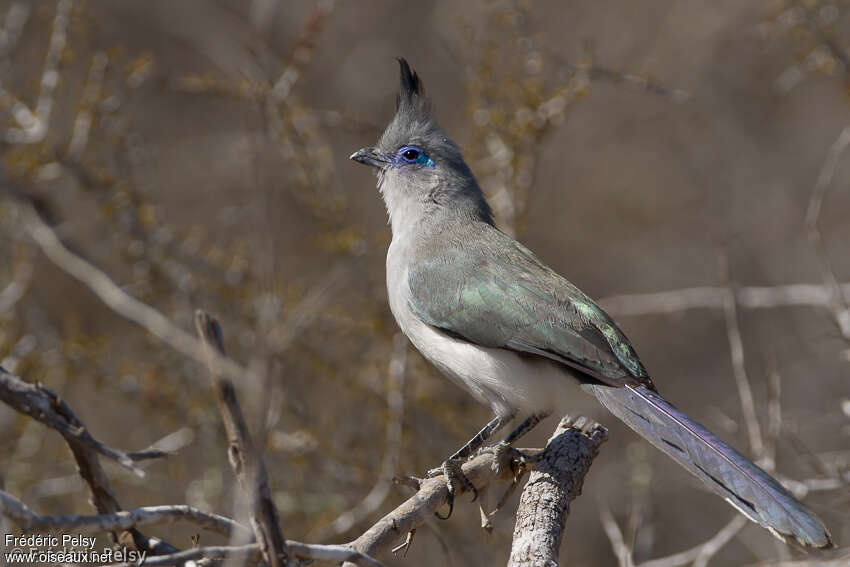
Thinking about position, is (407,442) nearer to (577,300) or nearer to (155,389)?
(155,389)

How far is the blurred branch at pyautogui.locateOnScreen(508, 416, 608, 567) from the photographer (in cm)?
327

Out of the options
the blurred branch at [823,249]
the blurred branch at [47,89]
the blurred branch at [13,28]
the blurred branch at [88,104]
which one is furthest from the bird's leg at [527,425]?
the blurred branch at [13,28]

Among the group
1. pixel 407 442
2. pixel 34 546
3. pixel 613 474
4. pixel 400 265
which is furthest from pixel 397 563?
pixel 34 546

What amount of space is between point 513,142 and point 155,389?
2912mm

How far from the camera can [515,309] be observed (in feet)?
14.0

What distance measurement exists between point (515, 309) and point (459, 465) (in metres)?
0.77

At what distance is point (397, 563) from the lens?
295 inches

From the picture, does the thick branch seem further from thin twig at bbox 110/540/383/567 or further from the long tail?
the long tail

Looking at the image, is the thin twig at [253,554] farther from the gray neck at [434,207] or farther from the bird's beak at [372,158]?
the bird's beak at [372,158]

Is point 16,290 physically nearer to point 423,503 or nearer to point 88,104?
point 88,104

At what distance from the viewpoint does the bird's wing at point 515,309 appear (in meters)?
4.12

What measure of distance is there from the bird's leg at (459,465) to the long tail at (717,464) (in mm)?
492

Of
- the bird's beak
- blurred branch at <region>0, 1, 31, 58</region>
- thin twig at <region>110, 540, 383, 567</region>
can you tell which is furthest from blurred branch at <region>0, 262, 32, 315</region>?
thin twig at <region>110, 540, 383, 567</region>

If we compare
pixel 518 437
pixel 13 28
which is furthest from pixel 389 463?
pixel 13 28
